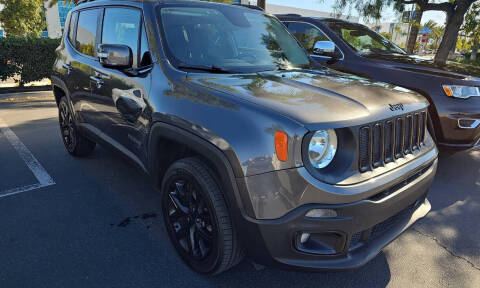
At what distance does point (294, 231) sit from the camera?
5.60ft

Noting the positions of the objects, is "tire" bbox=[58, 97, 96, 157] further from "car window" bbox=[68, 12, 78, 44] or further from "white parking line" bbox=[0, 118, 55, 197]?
"car window" bbox=[68, 12, 78, 44]

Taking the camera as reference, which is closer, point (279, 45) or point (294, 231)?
point (294, 231)

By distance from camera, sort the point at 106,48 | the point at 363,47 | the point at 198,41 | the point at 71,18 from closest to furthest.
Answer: the point at 106,48, the point at 198,41, the point at 71,18, the point at 363,47

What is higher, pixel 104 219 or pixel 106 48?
pixel 106 48

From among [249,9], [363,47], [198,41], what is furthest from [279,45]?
[363,47]

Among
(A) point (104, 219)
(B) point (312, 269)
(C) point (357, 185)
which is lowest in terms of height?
(A) point (104, 219)

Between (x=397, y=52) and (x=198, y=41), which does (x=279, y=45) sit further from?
(x=397, y=52)

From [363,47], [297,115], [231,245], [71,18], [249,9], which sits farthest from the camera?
[363,47]

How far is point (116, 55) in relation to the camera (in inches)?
98.3

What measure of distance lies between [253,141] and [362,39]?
4260mm

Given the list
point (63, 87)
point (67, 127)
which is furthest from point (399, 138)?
point (67, 127)

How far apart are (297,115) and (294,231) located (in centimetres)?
59

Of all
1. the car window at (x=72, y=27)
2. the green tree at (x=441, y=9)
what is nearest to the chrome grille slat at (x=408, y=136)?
the car window at (x=72, y=27)

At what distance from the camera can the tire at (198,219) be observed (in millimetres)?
1940
